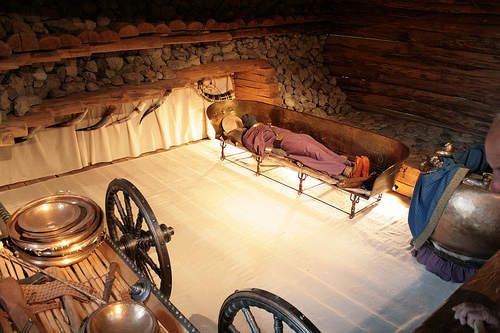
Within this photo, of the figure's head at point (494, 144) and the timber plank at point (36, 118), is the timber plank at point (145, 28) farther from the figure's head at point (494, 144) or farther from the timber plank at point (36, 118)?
the figure's head at point (494, 144)

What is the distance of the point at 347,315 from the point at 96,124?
4.32 meters

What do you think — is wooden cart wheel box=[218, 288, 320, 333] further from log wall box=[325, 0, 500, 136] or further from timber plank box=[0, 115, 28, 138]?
log wall box=[325, 0, 500, 136]

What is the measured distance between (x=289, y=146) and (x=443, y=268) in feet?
7.71

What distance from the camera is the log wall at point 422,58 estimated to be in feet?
18.9

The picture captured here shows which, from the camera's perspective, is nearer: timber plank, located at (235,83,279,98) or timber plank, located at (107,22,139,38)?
timber plank, located at (107,22,139,38)

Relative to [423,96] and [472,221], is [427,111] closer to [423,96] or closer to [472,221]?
[423,96]

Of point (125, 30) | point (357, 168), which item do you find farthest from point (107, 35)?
point (357, 168)

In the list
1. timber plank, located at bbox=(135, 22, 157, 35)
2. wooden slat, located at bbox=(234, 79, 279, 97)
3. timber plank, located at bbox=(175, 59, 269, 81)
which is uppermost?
timber plank, located at bbox=(135, 22, 157, 35)

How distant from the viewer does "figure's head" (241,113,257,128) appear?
5645 mm

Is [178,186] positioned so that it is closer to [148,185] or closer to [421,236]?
[148,185]

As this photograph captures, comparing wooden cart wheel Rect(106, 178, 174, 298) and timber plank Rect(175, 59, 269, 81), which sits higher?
timber plank Rect(175, 59, 269, 81)

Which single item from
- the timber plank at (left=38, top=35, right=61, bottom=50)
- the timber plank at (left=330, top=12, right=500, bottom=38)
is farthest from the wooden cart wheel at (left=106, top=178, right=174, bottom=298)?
the timber plank at (left=330, top=12, right=500, bottom=38)

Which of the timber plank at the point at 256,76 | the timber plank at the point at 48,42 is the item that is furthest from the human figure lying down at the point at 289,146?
the timber plank at the point at 48,42

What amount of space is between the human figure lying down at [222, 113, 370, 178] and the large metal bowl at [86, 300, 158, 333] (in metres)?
3.38
